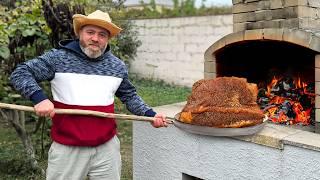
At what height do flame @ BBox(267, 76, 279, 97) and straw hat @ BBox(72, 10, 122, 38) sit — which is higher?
straw hat @ BBox(72, 10, 122, 38)

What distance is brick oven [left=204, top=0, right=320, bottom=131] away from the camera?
2775 millimetres

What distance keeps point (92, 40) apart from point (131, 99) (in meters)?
0.56

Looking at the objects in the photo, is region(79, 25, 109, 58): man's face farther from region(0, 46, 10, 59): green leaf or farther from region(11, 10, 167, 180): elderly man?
region(0, 46, 10, 59): green leaf

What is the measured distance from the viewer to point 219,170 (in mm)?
2742

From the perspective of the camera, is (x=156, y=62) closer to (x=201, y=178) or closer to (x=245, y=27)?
(x=245, y=27)

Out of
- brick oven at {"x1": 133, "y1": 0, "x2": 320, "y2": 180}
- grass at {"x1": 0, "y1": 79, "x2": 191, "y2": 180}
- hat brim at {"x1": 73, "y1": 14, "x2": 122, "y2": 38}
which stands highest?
hat brim at {"x1": 73, "y1": 14, "x2": 122, "y2": 38}

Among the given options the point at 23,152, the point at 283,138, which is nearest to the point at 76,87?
the point at 283,138

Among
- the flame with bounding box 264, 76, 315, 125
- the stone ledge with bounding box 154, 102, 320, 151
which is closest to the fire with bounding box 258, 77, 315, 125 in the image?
the flame with bounding box 264, 76, 315, 125

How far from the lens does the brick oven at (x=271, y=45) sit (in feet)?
9.11

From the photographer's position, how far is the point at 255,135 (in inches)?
100

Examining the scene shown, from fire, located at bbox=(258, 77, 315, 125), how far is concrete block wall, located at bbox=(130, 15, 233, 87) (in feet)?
17.5

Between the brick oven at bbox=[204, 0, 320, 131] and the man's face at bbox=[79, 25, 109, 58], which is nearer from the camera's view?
the man's face at bbox=[79, 25, 109, 58]

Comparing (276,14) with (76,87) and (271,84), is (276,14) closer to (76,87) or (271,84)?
(271,84)

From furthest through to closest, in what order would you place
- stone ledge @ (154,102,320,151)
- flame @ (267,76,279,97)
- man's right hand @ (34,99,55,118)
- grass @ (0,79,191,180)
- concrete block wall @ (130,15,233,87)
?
1. concrete block wall @ (130,15,233,87)
2. grass @ (0,79,191,180)
3. flame @ (267,76,279,97)
4. stone ledge @ (154,102,320,151)
5. man's right hand @ (34,99,55,118)
